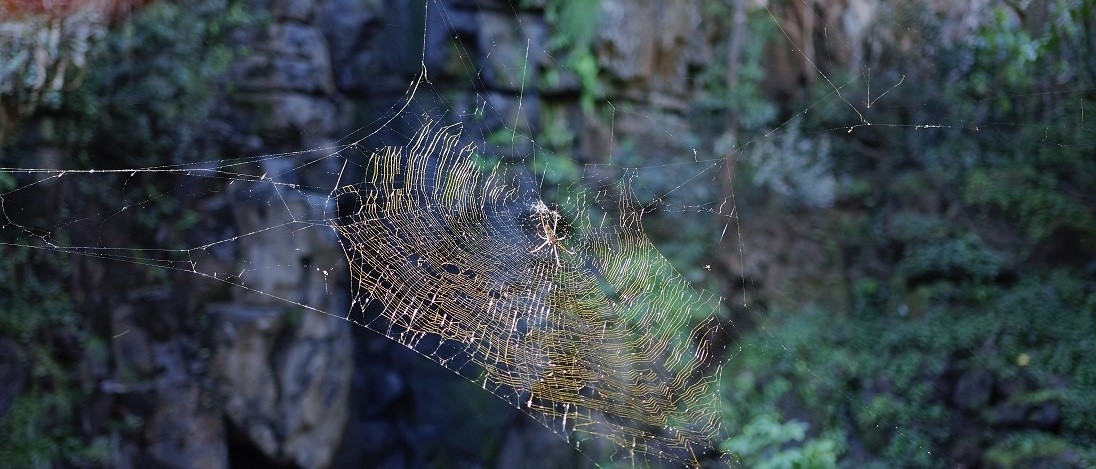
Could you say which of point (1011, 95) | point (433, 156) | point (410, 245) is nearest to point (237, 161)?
point (433, 156)

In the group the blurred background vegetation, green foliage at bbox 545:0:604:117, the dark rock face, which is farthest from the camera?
green foliage at bbox 545:0:604:117

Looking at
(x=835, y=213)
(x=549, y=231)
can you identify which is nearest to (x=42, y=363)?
(x=549, y=231)

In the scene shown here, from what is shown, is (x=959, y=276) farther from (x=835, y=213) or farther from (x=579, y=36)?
(x=579, y=36)

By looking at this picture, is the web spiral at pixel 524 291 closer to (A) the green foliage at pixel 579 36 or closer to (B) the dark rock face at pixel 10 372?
(A) the green foliage at pixel 579 36

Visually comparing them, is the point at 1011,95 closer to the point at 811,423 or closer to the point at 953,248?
the point at 953,248

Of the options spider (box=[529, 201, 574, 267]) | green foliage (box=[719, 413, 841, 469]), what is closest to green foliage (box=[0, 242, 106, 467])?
spider (box=[529, 201, 574, 267])

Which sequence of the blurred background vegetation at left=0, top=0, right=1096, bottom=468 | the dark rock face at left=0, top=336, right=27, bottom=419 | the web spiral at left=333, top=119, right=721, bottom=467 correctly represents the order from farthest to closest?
the blurred background vegetation at left=0, top=0, right=1096, bottom=468
the dark rock face at left=0, top=336, right=27, bottom=419
the web spiral at left=333, top=119, right=721, bottom=467

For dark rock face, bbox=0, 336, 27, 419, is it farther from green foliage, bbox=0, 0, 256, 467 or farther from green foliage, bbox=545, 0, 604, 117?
green foliage, bbox=545, 0, 604, 117
